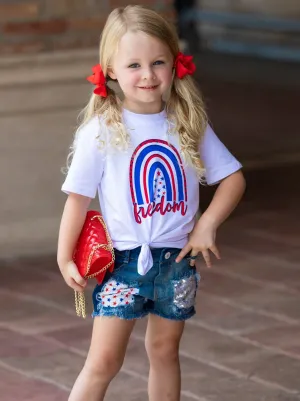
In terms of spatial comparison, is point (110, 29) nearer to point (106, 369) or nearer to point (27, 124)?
point (106, 369)

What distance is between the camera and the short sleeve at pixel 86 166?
3.32m

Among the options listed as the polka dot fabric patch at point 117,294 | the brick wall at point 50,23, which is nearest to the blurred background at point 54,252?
the brick wall at point 50,23

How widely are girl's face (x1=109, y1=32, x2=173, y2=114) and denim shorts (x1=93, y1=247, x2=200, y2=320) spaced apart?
0.49m

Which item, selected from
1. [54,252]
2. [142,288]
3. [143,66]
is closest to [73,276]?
[142,288]

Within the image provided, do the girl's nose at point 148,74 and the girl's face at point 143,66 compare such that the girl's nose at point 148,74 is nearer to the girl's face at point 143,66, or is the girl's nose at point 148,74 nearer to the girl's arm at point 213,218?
the girl's face at point 143,66

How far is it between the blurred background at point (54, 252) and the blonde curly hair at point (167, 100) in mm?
1303

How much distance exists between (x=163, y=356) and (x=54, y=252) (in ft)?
10.3

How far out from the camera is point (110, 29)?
3.31 meters

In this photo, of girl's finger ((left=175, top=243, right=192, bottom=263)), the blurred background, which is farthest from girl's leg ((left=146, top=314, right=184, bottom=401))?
the blurred background

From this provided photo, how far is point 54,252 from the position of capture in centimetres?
659

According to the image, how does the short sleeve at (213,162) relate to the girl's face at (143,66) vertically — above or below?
below

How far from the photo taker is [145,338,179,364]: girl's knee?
350 centimetres

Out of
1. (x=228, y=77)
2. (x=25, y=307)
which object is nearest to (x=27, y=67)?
(x=25, y=307)

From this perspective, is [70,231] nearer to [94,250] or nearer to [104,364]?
[94,250]
